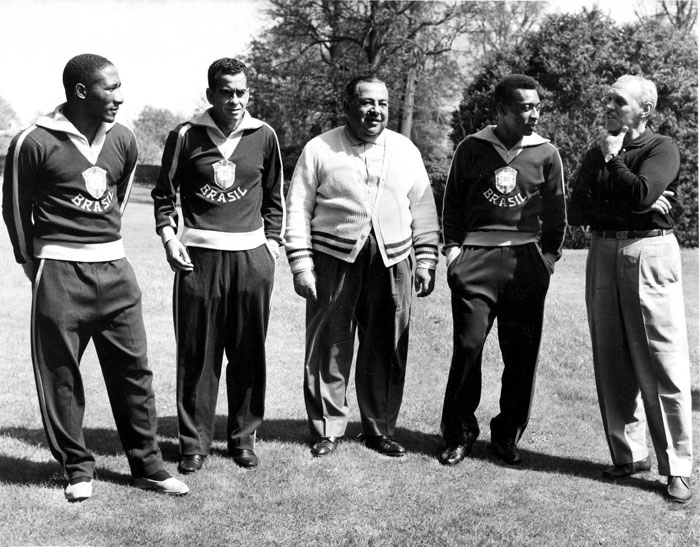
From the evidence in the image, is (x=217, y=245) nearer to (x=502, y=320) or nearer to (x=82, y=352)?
(x=82, y=352)

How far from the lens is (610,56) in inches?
591

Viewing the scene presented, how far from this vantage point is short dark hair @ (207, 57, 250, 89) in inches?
186

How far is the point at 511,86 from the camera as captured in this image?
489cm

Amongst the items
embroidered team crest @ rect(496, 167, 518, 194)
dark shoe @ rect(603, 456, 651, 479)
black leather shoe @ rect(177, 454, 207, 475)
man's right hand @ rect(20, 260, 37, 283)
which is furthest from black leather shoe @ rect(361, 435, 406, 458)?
man's right hand @ rect(20, 260, 37, 283)

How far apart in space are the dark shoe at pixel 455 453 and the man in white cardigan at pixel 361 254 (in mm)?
303

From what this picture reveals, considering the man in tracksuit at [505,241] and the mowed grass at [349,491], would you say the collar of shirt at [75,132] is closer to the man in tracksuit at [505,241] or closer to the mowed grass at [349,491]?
the mowed grass at [349,491]

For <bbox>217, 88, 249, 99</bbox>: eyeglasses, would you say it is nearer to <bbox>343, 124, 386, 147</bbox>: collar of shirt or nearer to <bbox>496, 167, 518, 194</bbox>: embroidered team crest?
<bbox>343, 124, 386, 147</bbox>: collar of shirt

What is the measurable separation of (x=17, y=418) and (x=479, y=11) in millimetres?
21510

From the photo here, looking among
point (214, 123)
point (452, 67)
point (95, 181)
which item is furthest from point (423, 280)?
point (452, 67)

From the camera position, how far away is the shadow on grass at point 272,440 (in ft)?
15.4

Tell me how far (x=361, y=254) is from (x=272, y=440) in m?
1.41

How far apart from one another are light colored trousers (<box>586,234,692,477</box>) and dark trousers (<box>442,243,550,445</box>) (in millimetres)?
374

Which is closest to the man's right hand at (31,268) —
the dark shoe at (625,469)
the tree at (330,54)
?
the dark shoe at (625,469)

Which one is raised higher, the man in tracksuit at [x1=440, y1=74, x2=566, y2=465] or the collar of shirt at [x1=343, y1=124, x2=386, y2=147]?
the collar of shirt at [x1=343, y1=124, x2=386, y2=147]
